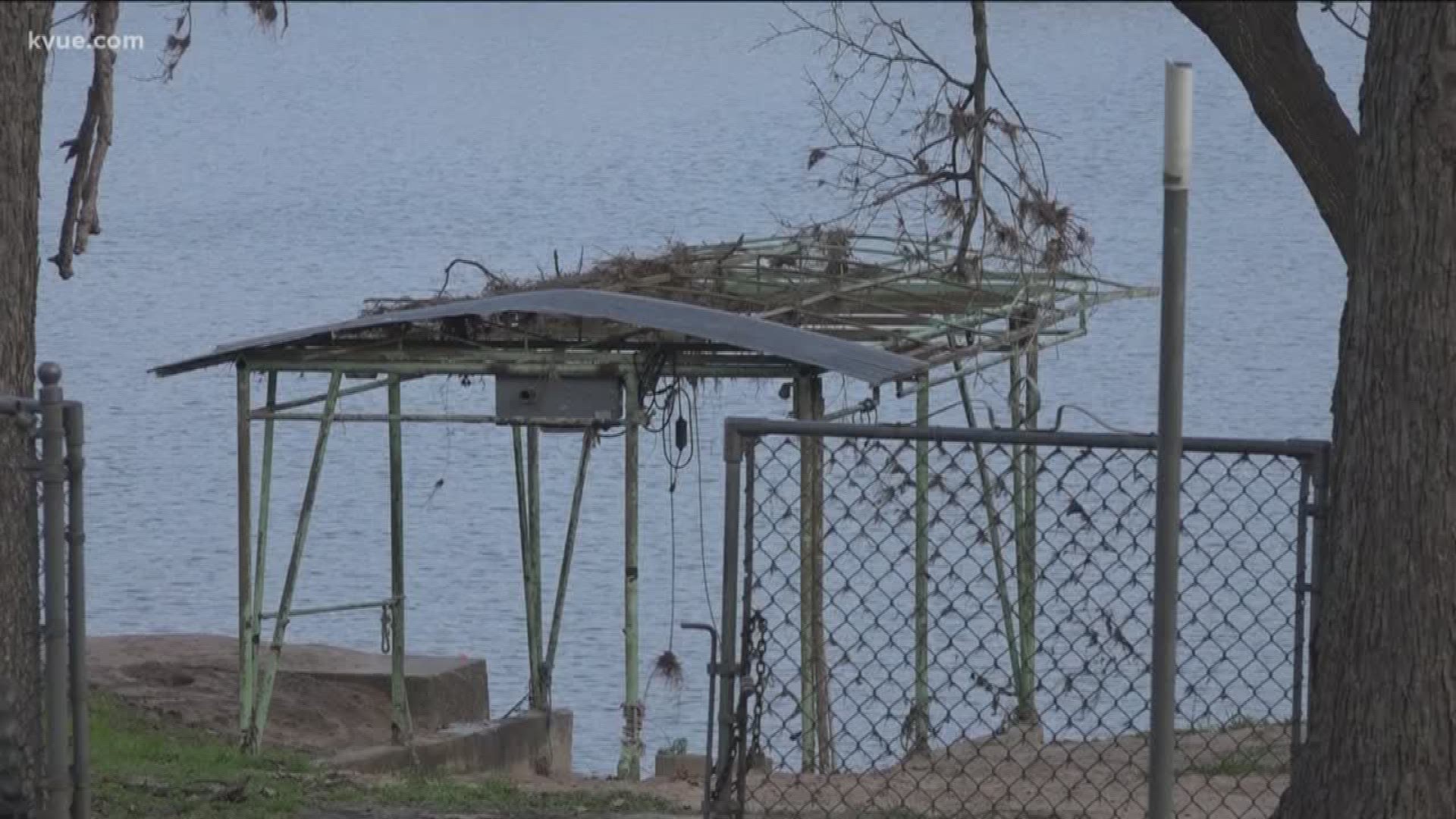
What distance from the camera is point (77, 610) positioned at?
7.45 m

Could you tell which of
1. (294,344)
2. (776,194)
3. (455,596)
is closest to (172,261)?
(776,194)

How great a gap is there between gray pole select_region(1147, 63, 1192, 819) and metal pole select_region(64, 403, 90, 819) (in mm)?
3202

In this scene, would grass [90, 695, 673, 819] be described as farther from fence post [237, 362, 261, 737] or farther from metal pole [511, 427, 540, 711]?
metal pole [511, 427, 540, 711]

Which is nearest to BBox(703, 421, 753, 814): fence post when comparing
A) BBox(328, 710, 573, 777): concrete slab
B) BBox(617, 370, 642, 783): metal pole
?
BBox(617, 370, 642, 783): metal pole

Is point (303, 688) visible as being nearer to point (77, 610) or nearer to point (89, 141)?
point (89, 141)

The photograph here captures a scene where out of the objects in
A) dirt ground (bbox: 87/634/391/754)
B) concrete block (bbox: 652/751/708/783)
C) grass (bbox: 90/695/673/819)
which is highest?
grass (bbox: 90/695/673/819)

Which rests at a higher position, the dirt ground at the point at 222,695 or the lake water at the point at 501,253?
the lake water at the point at 501,253

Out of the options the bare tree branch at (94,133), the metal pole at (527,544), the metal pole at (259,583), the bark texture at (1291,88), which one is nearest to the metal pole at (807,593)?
the bark texture at (1291,88)

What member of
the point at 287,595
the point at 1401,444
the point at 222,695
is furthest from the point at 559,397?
the point at 1401,444

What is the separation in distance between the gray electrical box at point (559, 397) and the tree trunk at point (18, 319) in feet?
16.8

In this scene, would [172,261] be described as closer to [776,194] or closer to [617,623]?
[776,194]

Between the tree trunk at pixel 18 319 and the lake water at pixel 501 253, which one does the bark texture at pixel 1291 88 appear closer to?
the tree trunk at pixel 18 319

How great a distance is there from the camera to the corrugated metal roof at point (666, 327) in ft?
35.7

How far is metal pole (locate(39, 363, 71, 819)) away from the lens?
7191 mm
